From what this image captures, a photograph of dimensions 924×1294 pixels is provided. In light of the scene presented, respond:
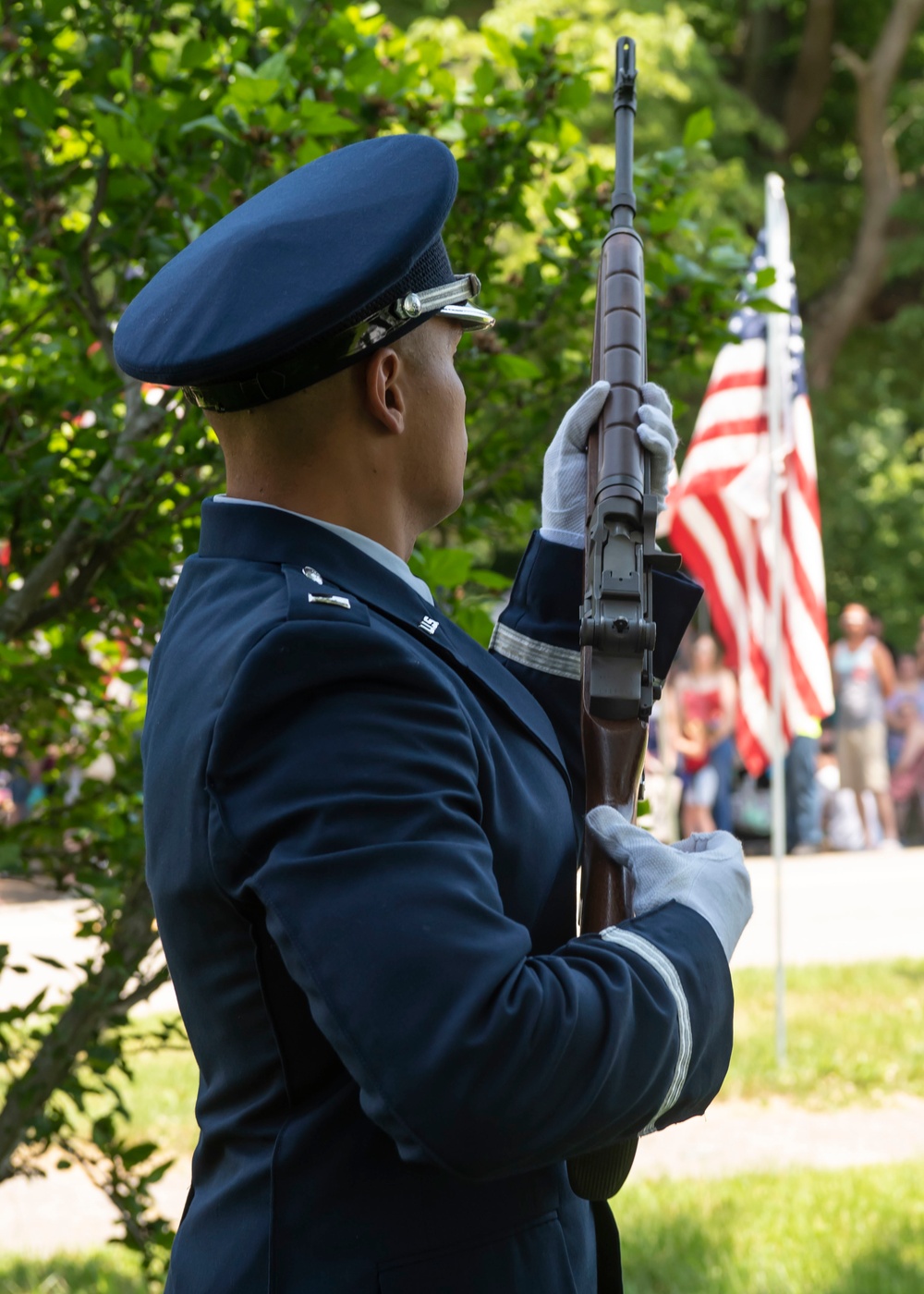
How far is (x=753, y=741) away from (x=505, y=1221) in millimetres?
6395

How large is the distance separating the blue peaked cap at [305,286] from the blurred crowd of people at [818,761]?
10098mm

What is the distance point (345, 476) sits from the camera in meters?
1.58

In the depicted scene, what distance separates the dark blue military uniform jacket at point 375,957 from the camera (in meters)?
1.25

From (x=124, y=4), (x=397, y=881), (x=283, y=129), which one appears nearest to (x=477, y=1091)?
(x=397, y=881)

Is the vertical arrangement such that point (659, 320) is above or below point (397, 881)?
above

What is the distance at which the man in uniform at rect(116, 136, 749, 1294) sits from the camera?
1257 millimetres

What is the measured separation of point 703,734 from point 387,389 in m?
11.0

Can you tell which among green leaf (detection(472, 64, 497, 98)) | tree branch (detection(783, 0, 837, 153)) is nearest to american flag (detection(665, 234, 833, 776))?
green leaf (detection(472, 64, 497, 98))

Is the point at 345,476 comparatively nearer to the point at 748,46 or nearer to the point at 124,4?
the point at 124,4

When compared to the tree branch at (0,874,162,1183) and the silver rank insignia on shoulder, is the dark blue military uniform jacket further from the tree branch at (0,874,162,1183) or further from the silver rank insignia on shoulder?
the tree branch at (0,874,162,1183)

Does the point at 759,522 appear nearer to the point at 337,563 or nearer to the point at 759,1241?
the point at 759,1241

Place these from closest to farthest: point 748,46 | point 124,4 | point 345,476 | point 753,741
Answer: point 345,476, point 124,4, point 753,741, point 748,46

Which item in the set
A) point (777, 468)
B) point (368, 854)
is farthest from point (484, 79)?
point (777, 468)

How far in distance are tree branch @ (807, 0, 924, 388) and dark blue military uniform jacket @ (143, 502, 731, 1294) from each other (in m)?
17.2
